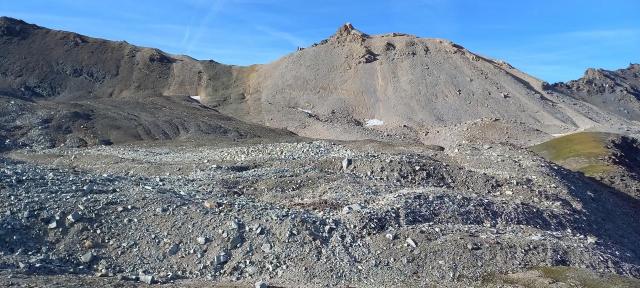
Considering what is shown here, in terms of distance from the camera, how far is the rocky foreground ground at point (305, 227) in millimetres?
23250

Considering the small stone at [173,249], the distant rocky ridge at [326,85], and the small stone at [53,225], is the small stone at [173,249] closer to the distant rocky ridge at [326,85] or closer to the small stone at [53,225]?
the small stone at [53,225]

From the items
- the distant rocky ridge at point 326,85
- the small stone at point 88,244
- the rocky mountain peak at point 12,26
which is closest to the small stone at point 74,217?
the small stone at point 88,244

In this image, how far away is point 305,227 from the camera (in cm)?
2616

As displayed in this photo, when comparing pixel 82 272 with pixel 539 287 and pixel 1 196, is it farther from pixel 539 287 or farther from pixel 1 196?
pixel 539 287

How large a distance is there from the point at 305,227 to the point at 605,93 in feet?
467

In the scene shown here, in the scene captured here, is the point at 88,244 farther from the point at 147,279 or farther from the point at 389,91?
the point at 389,91

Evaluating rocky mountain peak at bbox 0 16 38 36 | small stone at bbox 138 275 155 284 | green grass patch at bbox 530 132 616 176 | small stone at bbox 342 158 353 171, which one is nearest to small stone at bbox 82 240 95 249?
small stone at bbox 138 275 155 284

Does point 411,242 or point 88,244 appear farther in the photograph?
point 411,242

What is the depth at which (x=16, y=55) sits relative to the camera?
116 meters

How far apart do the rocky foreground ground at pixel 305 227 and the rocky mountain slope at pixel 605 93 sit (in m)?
116

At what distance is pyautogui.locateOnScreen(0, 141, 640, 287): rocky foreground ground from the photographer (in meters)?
23.2

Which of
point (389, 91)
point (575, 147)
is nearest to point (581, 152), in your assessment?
point (575, 147)

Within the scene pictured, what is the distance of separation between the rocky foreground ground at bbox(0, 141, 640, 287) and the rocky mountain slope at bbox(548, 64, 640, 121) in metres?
116

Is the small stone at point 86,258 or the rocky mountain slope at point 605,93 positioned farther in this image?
the rocky mountain slope at point 605,93
